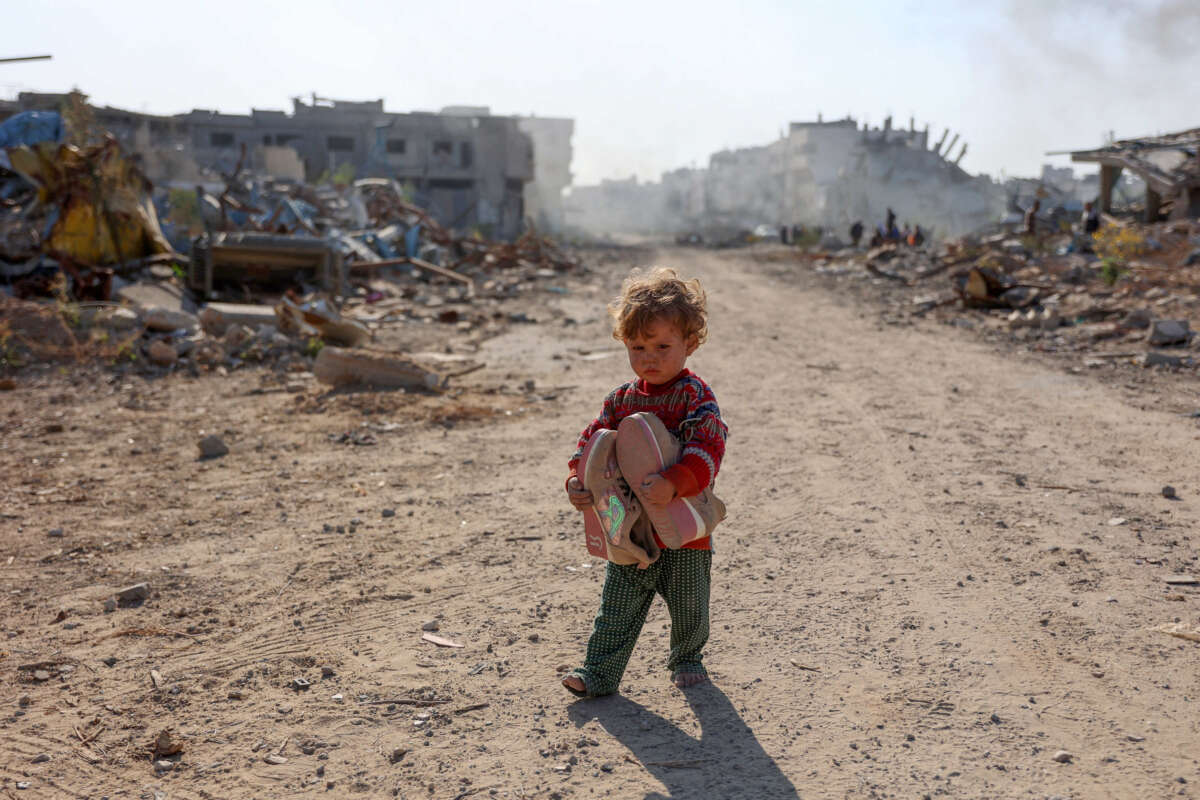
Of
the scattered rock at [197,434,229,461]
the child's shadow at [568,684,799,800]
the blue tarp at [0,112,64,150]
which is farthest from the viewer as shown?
the blue tarp at [0,112,64,150]

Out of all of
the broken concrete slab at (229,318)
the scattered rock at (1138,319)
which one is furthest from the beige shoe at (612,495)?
the scattered rock at (1138,319)

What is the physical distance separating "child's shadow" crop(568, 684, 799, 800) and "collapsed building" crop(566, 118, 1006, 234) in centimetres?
4379

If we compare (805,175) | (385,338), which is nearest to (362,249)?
(385,338)

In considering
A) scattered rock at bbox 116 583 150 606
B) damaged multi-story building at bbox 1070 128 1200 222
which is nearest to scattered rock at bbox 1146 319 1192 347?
scattered rock at bbox 116 583 150 606

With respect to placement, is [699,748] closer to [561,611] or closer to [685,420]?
[685,420]

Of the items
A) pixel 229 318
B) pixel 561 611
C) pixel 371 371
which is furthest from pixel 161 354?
pixel 561 611

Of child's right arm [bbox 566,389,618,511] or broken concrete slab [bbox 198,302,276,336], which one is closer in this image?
child's right arm [bbox 566,389,618,511]

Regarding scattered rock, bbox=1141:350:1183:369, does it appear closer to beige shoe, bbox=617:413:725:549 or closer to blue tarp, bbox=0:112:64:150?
beige shoe, bbox=617:413:725:549

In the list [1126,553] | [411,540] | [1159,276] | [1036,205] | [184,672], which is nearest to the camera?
[184,672]

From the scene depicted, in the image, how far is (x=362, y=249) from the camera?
16828 mm

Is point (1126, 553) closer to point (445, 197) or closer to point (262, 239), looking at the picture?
point (262, 239)

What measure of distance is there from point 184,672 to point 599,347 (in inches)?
287

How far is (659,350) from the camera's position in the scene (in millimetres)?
2428

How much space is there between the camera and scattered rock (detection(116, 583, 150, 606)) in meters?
3.46
